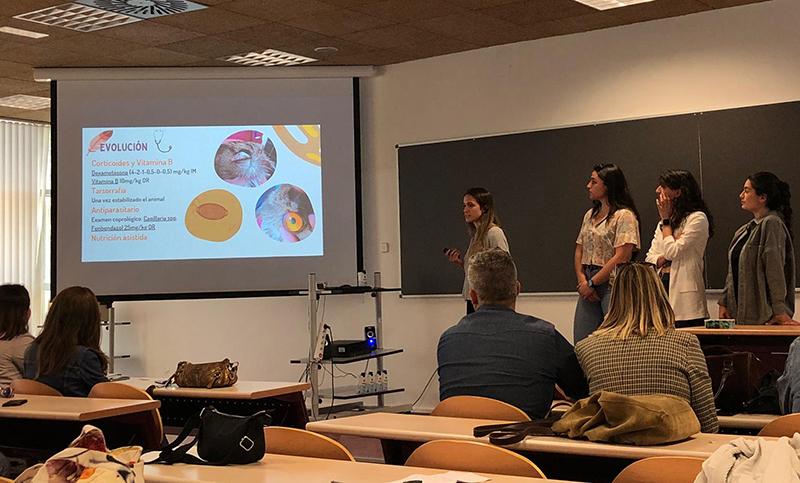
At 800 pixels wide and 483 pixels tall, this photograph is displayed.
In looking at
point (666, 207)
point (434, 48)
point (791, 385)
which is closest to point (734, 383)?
point (791, 385)

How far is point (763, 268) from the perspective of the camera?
4.89m

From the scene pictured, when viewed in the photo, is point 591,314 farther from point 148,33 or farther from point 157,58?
point 157,58

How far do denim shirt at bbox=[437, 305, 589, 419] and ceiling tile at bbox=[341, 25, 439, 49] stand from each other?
12.7 ft

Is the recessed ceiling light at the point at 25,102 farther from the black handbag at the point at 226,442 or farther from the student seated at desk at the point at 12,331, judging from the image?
the black handbag at the point at 226,442

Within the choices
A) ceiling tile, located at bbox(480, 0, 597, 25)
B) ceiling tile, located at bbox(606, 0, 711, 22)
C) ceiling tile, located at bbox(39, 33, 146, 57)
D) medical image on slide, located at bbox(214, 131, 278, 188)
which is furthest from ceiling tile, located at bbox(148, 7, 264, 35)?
ceiling tile, located at bbox(606, 0, 711, 22)

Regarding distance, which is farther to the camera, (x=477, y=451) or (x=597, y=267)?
(x=597, y=267)

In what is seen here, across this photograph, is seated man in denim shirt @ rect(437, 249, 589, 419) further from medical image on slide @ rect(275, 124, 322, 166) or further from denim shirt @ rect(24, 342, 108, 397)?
medical image on slide @ rect(275, 124, 322, 166)

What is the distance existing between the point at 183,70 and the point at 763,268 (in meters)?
4.95

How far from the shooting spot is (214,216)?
749 centimetres

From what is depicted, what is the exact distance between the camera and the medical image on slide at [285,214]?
297 inches

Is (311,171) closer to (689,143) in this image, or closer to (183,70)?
(183,70)

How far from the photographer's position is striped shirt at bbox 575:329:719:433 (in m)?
2.76

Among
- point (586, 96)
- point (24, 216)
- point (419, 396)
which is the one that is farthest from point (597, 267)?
point (24, 216)

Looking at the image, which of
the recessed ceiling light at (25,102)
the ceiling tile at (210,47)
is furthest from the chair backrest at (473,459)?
the recessed ceiling light at (25,102)
